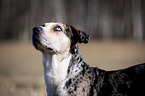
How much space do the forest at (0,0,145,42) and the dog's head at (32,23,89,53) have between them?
2788 cm

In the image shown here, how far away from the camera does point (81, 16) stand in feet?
113

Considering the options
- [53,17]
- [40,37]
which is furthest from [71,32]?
[53,17]

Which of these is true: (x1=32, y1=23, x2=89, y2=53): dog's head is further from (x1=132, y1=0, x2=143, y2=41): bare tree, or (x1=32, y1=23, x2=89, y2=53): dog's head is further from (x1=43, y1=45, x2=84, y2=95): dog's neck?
(x1=132, y1=0, x2=143, y2=41): bare tree

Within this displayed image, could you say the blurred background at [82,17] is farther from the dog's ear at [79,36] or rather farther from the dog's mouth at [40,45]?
the dog's mouth at [40,45]

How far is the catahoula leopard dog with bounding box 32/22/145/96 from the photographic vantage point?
2.94 metres

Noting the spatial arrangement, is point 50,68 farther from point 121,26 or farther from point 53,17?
point 121,26

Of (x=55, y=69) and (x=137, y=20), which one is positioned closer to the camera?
(x=55, y=69)

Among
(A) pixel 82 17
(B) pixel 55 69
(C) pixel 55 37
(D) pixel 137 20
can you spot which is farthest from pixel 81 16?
(B) pixel 55 69

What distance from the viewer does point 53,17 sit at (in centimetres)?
3147

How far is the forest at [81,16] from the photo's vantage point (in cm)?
3209

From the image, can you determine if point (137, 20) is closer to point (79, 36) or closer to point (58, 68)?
point (79, 36)

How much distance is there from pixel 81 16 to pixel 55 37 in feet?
104

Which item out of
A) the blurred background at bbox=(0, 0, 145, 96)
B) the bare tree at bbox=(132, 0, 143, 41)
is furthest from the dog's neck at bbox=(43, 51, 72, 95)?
the bare tree at bbox=(132, 0, 143, 41)

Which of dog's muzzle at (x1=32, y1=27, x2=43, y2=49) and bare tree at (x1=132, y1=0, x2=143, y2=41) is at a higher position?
bare tree at (x1=132, y1=0, x2=143, y2=41)
